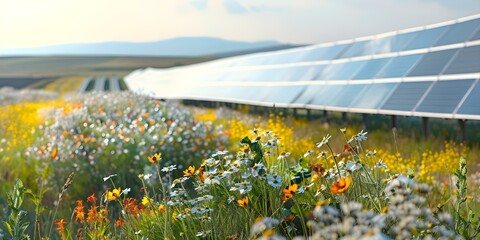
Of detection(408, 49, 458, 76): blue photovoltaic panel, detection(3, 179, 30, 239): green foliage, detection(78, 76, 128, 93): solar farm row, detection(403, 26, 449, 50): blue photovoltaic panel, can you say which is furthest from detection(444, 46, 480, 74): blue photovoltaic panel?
detection(78, 76, 128, 93): solar farm row

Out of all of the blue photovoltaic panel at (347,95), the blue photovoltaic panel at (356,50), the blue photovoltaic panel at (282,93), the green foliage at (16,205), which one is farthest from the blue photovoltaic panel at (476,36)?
the green foliage at (16,205)

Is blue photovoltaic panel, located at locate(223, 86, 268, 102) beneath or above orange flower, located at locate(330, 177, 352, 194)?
beneath

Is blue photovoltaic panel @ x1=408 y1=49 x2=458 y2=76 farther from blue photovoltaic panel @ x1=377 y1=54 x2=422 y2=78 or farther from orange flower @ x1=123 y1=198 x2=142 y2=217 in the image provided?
orange flower @ x1=123 y1=198 x2=142 y2=217

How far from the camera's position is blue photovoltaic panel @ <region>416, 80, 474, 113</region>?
12703 mm

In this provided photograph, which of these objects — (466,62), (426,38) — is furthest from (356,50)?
(466,62)

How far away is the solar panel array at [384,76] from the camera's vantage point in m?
13.5

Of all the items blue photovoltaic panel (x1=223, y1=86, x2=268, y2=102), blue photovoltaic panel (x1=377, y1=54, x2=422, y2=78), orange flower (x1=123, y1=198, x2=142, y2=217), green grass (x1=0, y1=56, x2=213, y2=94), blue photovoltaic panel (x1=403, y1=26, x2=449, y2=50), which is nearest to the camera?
orange flower (x1=123, y1=198, x2=142, y2=217)

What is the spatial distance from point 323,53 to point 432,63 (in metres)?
7.50

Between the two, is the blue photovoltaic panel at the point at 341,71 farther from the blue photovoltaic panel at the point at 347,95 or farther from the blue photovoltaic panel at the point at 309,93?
the blue photovoltaic panel at the point at 347,95

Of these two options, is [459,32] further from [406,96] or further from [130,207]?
[130,207]

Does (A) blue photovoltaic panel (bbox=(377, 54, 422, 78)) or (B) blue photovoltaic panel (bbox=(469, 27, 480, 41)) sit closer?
(B) blue photovoltaic panel (bbox=(469, 27, 480, 41))

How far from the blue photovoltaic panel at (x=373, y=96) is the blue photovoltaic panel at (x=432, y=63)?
0.67 meters

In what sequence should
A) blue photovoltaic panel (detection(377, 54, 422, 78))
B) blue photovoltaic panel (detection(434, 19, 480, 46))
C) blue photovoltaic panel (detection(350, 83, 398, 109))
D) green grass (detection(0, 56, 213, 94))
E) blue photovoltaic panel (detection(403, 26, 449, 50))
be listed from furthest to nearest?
green grass (detection(0, 56, 213, 94))
blue photovoltaic panel (detection(403, 26, 449, 50))
blue photovoltaic panel (detection(377, 54, 422, 78))
blue photovoltaic panel (detection(434, 19, 480, 46))
blue photovoltaic panel (detection(350, 83, 398, 109))

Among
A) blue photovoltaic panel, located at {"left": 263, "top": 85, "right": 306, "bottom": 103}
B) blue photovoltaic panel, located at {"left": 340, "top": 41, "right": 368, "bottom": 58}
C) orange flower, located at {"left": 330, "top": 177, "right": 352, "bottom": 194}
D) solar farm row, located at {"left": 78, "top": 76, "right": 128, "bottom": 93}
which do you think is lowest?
solar farm row, located at {"left": 78, "top": 76, "right": 128, "bottom": 93}
